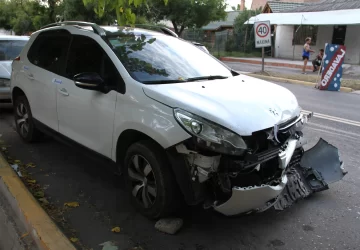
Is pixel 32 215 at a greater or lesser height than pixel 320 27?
lesser

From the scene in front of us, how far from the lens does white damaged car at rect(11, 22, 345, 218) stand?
2945 millimetres

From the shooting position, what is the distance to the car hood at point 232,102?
2.99m

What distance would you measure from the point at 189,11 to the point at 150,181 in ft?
85.1

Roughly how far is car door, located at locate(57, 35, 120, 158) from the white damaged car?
0.01 meters

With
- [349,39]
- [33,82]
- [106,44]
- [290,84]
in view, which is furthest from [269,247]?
[349,39]

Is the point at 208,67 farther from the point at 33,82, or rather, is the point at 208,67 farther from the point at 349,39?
the point at 349,39

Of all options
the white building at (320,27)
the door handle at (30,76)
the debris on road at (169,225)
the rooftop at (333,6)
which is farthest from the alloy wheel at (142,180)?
the rooftop at (333,6)

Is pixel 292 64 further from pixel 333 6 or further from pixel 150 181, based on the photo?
pixel 150 181

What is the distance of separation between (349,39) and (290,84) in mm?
12424

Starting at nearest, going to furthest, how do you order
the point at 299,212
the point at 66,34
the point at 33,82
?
the point at 299,212
the point at 66,34
the point at 33,82

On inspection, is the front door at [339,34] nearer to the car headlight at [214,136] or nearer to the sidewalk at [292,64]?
the sidewalk at [292,64]

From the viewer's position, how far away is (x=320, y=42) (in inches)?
1033

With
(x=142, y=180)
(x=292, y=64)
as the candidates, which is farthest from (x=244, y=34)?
(x=142, y=180)

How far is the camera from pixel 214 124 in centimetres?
293
